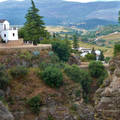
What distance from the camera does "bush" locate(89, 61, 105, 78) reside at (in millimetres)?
46094

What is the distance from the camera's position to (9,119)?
33438 mm

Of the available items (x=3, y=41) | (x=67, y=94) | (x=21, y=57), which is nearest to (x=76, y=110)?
(x=67, y=94)

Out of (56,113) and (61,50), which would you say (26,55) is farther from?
(56,113)

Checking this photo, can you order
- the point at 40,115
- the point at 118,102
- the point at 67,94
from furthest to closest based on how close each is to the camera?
the point at 67,94, the point at 40,115, the point at 118,102

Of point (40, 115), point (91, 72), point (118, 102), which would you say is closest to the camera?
point (118, 102)

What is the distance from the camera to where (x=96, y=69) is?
151ft

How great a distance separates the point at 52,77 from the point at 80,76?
4345mm

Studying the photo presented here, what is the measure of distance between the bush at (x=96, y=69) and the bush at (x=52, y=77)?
5.77 metres

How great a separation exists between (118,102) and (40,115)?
21.9 m

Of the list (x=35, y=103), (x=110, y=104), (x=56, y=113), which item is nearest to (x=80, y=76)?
(x=56, y=113)

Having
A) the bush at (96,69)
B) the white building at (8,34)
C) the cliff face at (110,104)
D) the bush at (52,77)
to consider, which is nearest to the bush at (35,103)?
the bush at (52,77)

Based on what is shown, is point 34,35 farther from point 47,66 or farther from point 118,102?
point 118,102

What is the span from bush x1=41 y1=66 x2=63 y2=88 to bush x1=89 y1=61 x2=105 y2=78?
5773mm

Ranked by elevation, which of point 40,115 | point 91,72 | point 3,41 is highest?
point 3,41
